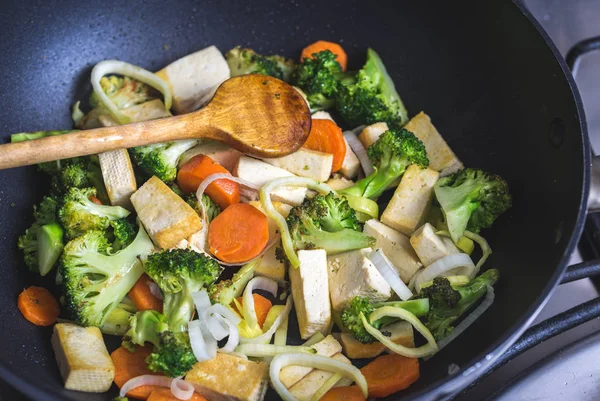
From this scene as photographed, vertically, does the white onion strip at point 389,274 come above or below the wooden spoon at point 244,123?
below

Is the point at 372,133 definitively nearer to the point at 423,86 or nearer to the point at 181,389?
the point at 423,86

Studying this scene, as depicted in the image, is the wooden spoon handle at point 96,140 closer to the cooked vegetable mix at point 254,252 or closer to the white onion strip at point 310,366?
the cooked vegetable mix at point 254,252

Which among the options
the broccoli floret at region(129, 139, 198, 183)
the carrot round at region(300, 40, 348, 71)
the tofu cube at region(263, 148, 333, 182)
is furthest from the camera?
the carrot round at region(300, 40, 348, 71)

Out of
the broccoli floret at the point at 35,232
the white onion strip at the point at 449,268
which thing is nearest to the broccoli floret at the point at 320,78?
the white onion strip at the point at 449,268

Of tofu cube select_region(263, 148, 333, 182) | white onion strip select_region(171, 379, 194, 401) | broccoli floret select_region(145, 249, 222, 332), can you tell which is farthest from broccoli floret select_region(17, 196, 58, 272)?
tofu cube select_region(263, 148, 333, 182)

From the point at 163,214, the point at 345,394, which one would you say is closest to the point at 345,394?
the point at 345,394

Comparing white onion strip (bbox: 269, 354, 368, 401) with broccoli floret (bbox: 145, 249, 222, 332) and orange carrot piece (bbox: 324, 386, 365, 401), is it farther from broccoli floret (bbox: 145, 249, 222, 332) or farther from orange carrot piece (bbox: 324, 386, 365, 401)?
broccoli floret (bbox: 145, 249, 222, 332)
